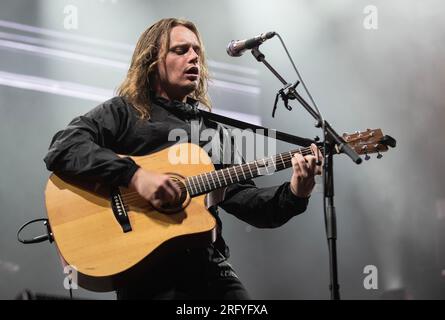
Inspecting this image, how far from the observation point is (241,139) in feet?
12.3

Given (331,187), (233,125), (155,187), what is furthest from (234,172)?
(331,187)

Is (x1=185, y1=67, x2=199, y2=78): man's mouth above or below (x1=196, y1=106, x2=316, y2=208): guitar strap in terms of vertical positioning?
above

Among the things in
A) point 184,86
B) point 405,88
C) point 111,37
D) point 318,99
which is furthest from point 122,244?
point 405,88

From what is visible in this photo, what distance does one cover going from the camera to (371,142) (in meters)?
2.81

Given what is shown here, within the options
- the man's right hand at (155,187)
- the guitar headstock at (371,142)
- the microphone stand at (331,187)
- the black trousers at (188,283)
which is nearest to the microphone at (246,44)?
the microphone stand at (331,187)

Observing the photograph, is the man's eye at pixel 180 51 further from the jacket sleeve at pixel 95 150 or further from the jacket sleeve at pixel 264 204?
the jacket sleeve at pixel 264 204

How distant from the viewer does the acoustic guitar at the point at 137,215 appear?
2.70m

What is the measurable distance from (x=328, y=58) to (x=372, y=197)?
1416 mm

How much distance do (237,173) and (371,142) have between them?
2.38 ft

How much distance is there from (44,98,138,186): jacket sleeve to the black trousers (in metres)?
0.50

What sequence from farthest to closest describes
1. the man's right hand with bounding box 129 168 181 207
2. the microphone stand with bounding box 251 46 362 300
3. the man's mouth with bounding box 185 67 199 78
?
the man's mouth with bounding box 185 67 199 78, the man's right hand with bounding box 129 168 181 207, the microphone stand with bounding box 251 46 362 300

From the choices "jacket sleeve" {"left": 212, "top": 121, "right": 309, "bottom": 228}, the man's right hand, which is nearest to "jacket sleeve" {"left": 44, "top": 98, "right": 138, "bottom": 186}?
the man's right hand

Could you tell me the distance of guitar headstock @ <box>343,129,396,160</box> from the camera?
2.78 metres

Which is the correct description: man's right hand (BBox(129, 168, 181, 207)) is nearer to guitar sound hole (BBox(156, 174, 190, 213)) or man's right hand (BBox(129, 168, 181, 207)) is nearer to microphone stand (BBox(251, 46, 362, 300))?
guitar sound hole (BBox(156, 174, 190, 213))
